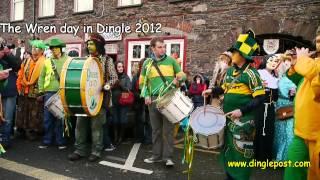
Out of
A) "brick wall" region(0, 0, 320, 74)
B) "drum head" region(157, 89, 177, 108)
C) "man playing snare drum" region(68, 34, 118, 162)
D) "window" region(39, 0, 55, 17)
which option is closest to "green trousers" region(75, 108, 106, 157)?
"man playing snare drum" region(68, 34, 118, 162)

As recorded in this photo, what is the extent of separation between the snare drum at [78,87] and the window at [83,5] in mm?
10975

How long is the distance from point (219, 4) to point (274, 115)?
252 inches

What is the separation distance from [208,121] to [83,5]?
13536 millimetres

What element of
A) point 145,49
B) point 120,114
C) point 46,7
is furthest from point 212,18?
point 46,7

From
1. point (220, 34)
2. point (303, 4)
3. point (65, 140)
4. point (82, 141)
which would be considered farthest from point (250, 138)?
point (220, 34)

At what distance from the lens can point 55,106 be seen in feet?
23.6

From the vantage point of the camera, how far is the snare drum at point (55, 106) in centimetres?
713

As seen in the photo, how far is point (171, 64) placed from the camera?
6.40 metres

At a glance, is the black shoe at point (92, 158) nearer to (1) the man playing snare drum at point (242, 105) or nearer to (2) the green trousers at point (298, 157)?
(1) the man playing snare drum at point (242, 105)

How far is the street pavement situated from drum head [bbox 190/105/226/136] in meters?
1.32

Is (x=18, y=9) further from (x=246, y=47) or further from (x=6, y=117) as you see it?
(x=246, y=47)

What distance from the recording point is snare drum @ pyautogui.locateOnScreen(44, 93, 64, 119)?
7.13 metres

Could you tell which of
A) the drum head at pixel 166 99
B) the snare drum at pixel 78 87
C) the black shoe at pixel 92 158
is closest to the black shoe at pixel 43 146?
the black shoe at pixel 92 158

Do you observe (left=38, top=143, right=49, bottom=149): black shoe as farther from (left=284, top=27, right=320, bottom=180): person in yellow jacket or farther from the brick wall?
the brick wall
